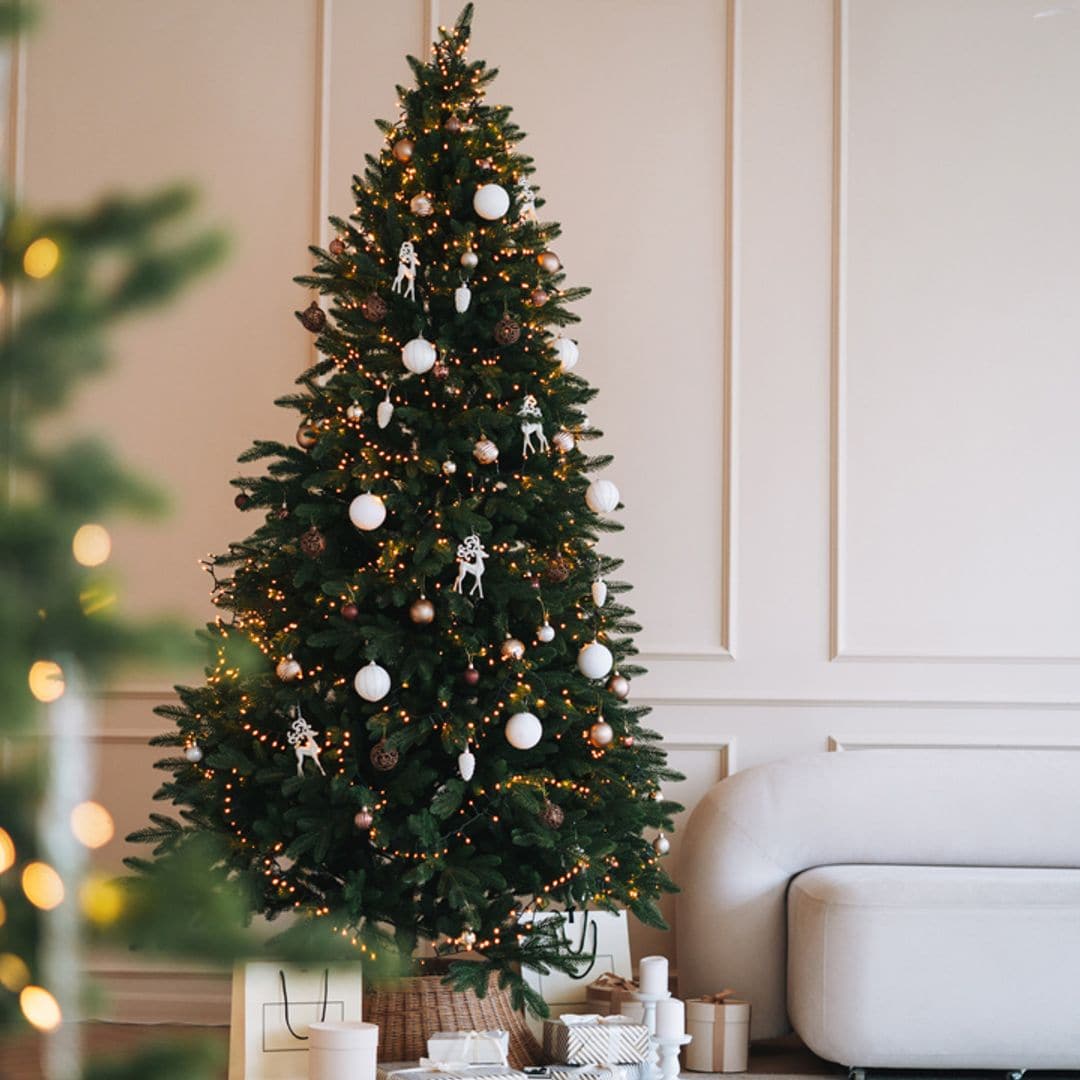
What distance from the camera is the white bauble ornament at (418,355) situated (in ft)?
9.41

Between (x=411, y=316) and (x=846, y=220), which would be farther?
(x=846, y=220)

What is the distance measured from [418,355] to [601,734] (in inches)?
34.3

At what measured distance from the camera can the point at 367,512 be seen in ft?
9.12

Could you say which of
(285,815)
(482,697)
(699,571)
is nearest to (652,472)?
(699,571)

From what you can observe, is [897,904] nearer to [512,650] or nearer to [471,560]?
[512,650]

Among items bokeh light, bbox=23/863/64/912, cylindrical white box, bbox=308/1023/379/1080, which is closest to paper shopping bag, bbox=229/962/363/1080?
cylindrical white box, bbox=308/1023/379/1080

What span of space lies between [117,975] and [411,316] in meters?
2.04

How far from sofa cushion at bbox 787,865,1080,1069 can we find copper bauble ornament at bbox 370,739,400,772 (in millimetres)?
1092

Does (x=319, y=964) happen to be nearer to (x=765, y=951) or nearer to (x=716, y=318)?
(x=765, y=951)

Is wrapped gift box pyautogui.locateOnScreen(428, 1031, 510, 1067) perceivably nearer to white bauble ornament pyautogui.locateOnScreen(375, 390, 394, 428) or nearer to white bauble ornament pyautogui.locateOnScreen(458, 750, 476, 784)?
white bauble ornament pyautogui.locateOnScreen(458, 750, 476, 784)

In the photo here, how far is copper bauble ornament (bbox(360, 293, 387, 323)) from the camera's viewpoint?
9.63 feet

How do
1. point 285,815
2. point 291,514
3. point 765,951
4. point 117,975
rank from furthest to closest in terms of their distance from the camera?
1. point 117,975
2. point 765,951
3. point 291,514
4. point 285,815

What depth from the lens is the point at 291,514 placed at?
2943mm

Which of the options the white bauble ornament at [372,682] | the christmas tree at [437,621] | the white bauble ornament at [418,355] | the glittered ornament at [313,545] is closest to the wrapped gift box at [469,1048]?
the christmas tree at [437,621]
